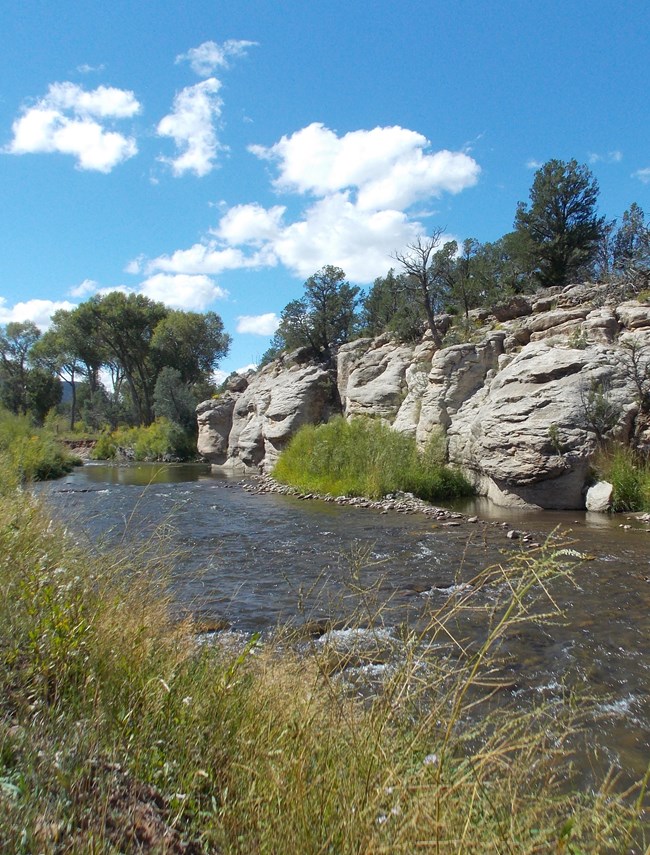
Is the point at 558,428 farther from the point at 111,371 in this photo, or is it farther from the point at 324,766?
the point at 111,371

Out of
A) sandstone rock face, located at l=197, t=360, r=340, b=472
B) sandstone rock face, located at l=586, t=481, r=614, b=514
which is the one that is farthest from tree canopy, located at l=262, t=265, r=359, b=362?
sandstone rock face, located at l=586, t=481, r=614, b=514

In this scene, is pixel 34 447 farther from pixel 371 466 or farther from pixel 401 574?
pixel 401 574

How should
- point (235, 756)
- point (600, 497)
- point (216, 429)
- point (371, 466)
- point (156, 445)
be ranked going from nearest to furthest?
point (235, 756), point (600, 497), point (371, 466), point (216, 429), point (156, 445)

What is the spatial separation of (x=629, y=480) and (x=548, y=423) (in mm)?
2567

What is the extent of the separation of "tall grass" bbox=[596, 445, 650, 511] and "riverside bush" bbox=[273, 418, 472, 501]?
511cm

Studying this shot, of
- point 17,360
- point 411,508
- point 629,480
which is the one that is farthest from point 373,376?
point 17,360

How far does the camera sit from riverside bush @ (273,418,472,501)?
18156 millimetres

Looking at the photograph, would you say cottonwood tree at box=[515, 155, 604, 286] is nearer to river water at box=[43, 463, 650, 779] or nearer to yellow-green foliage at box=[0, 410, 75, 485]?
river water at box=[43, 463, 650, 779]

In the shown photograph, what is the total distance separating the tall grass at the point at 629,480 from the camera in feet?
47.3

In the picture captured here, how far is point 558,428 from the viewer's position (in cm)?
1594

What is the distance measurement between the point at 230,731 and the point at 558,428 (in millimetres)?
14992

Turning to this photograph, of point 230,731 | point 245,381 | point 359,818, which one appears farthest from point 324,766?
point 245,381

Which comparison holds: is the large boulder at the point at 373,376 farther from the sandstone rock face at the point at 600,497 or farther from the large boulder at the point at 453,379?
the sandstone rock face at the point at 600,497

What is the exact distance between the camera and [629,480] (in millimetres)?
14664
